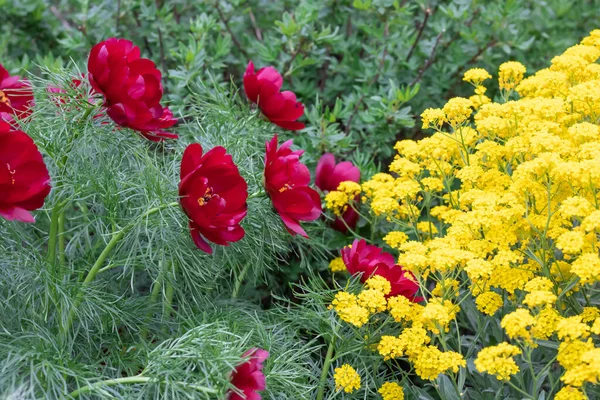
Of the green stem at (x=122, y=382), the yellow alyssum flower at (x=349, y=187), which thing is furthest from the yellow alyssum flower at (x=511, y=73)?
the green stem at (x=122, y=382)

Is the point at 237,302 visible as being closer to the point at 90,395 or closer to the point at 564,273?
the point at 90,395

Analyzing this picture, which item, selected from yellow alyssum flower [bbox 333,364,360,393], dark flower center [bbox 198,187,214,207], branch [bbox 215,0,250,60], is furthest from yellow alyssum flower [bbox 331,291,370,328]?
branch [bbox 215,0,250,60]

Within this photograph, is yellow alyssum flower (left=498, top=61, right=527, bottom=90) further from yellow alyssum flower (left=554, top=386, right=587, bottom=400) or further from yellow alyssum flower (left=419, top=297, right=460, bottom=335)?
yellow alyssum flower (left=554, top=386, right=587, bottom=400)

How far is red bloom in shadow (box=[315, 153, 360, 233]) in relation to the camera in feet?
6.31

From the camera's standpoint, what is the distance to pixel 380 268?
1.54m

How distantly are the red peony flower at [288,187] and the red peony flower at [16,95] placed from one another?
523 mm

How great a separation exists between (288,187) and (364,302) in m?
0.26

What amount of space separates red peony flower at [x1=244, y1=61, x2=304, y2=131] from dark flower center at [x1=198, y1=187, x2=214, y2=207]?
16.4 inches

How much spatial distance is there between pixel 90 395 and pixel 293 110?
743 millimetres

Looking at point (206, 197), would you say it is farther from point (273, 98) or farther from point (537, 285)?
point (537, 285)

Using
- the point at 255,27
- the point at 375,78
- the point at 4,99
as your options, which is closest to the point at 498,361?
the point at 4,99

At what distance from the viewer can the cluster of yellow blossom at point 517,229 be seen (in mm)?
1253

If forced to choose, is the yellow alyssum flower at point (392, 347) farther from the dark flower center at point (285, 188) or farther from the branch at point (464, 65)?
the branch at point (464, 65)

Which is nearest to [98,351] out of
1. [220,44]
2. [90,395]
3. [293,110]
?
[90,395]
